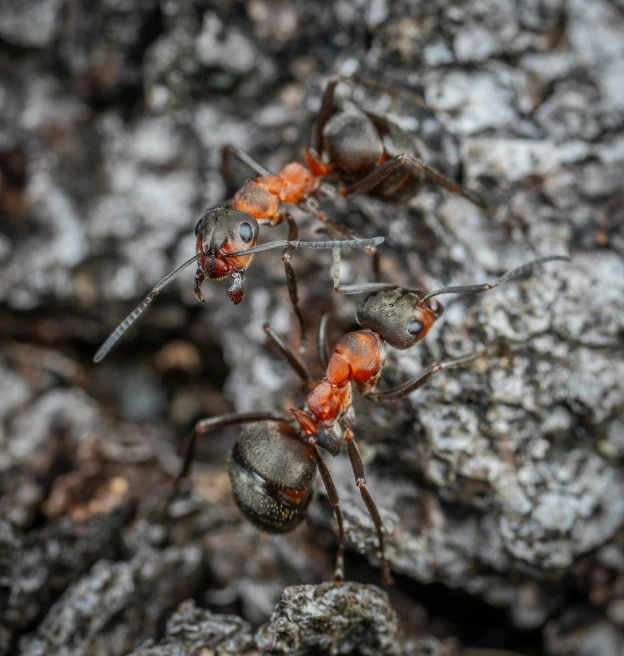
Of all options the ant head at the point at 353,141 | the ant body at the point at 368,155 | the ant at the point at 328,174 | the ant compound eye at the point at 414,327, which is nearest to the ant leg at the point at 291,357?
the ant at the point at 328,174

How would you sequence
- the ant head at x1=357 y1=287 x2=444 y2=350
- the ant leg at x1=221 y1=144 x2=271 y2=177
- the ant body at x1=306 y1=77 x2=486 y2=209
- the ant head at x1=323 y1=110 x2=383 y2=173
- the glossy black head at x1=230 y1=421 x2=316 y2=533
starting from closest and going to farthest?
the glossy black head at x1=230 y1=421 x2=316 y2=533 → the ant head at x1=357 y1=287 x2=444 y2=350 → the ant body at x1=306 y1=77 x2=486 y2=209 → the ant head at x1=323 y1=110 x2=383 y2=173 → the ant leg at x1=221 y1=144 x2=271 y2=177

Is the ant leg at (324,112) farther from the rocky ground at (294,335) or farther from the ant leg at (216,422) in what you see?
the ant leg at (216,422)

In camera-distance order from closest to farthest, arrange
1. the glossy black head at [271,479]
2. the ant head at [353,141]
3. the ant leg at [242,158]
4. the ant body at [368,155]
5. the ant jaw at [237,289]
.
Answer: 1. the glossy black head at [271,479]
2. the ant jaw at [237,289]
3. the ant body at [368,155]
4. the ant head at [353,141]
5. the ant leg at [242,158]

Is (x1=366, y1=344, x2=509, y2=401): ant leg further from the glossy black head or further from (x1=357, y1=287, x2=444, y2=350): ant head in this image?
the glossy black head

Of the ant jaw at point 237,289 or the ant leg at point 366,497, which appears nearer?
the ant leg at point 366,497

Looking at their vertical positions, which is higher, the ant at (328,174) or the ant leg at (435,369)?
the ant at (328,174)

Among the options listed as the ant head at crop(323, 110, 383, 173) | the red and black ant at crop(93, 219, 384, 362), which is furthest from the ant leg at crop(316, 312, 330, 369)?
the ant head at crop(323, 110, 383, 173)

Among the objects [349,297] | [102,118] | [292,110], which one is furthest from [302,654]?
[102,118]

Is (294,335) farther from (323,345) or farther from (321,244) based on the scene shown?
(321,244)

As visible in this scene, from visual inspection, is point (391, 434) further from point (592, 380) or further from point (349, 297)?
point (592, 380)
